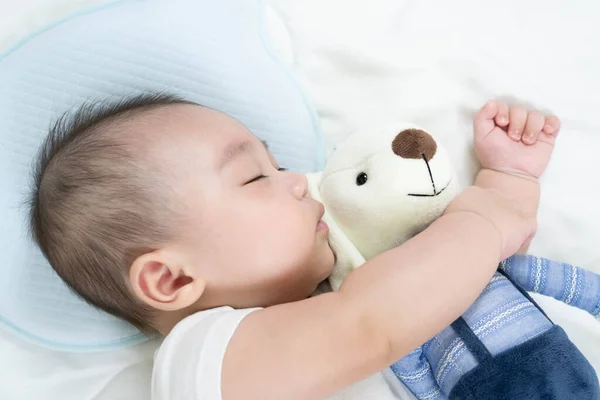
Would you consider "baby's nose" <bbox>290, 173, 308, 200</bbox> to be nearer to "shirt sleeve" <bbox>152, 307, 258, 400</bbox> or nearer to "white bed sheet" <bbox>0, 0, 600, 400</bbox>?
"shirt sleeve" <bbox>152, 307, 258, 400</bbox>

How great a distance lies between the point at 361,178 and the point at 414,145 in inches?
3.5

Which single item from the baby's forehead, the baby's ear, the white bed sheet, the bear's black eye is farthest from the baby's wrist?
the baby's ear

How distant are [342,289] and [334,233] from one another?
0.15m

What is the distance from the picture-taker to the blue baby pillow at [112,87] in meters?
0.98

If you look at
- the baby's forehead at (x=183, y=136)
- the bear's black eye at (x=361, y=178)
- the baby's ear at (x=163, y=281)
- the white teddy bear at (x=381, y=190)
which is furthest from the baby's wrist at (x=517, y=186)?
the baby's ear at (x=163, y=281)

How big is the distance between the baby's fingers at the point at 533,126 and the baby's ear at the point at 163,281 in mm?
606

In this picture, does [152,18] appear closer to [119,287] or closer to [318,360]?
[119,287]

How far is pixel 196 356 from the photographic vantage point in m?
0.70

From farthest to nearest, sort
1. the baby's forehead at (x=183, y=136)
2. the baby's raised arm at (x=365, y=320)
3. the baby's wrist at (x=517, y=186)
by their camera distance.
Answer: the baby's wrist at (x=517, y=186) → the baby's forehead at (x=183, y=136) → the baby's raised arm at (x=365, y=320)

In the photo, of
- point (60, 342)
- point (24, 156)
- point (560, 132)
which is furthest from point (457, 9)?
point (60, 342)

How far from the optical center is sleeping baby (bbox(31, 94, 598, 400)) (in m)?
0.70

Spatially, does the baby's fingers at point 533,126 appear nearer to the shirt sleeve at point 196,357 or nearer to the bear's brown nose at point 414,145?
the bear's brown nose at point 414,145

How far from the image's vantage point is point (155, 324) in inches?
35.1

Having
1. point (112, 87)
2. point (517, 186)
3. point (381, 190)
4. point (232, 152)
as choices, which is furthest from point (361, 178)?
point (112, 87)
